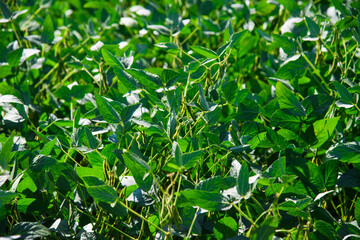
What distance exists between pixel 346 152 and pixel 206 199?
0.35m

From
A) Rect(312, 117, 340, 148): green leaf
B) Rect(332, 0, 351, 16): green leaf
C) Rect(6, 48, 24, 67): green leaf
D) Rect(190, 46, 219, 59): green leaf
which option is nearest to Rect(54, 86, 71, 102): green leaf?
Rect(6, 48, 24, 67): green leaf

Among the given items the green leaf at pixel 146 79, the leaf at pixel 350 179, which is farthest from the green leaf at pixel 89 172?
the leaf at pixel 350 179

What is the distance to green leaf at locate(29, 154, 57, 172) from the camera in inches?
30.2

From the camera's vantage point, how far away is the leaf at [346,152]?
786mm

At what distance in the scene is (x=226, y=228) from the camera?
734 mm

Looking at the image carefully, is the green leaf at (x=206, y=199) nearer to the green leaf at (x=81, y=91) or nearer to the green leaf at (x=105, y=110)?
the green leaf at (x=105, y=110)

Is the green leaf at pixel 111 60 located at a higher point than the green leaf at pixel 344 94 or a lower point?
higher

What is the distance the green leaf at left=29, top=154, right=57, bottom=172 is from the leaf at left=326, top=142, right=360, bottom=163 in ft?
1.97

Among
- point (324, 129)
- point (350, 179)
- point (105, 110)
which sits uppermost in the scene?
point (105, 110)

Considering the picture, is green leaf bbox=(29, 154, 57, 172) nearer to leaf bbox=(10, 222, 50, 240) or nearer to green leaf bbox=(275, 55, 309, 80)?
leaf bbox=(10, 222, 50, 240)

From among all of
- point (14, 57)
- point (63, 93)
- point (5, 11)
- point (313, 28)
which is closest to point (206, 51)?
point (313, 28)

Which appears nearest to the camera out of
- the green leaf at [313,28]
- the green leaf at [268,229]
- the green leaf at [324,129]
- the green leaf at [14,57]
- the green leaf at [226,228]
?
the green leaf at [268,229]

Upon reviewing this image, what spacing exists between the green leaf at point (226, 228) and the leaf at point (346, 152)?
0.87ft

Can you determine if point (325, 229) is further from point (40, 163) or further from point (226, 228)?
point (40, 163)
